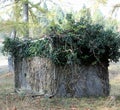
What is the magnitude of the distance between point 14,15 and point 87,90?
7.90 metres

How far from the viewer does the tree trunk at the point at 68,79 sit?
14945 millimetres

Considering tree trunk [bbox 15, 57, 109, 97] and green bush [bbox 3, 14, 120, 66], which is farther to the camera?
tree trunk [bbox 15, 57, 109, 97]

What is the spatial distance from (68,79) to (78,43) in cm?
172

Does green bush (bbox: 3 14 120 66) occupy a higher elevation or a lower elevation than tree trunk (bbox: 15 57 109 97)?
higher

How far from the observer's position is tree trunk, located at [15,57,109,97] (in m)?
14.9

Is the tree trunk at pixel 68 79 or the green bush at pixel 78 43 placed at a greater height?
the green bush at pixel 78 43

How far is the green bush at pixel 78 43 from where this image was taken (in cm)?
1459

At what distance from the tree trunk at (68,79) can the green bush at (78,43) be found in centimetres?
35

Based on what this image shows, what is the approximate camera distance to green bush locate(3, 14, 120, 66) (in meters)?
14.6

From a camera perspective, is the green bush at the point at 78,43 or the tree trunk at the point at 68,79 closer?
the green bush at the point at 78,43

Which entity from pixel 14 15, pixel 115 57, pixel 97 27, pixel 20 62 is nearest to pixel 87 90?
pixel 115 57

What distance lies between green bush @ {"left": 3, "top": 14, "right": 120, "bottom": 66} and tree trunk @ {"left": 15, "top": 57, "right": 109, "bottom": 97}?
355 millimetres

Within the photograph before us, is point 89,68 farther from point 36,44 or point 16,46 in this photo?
point 16,46

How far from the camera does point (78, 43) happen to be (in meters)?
14.7
